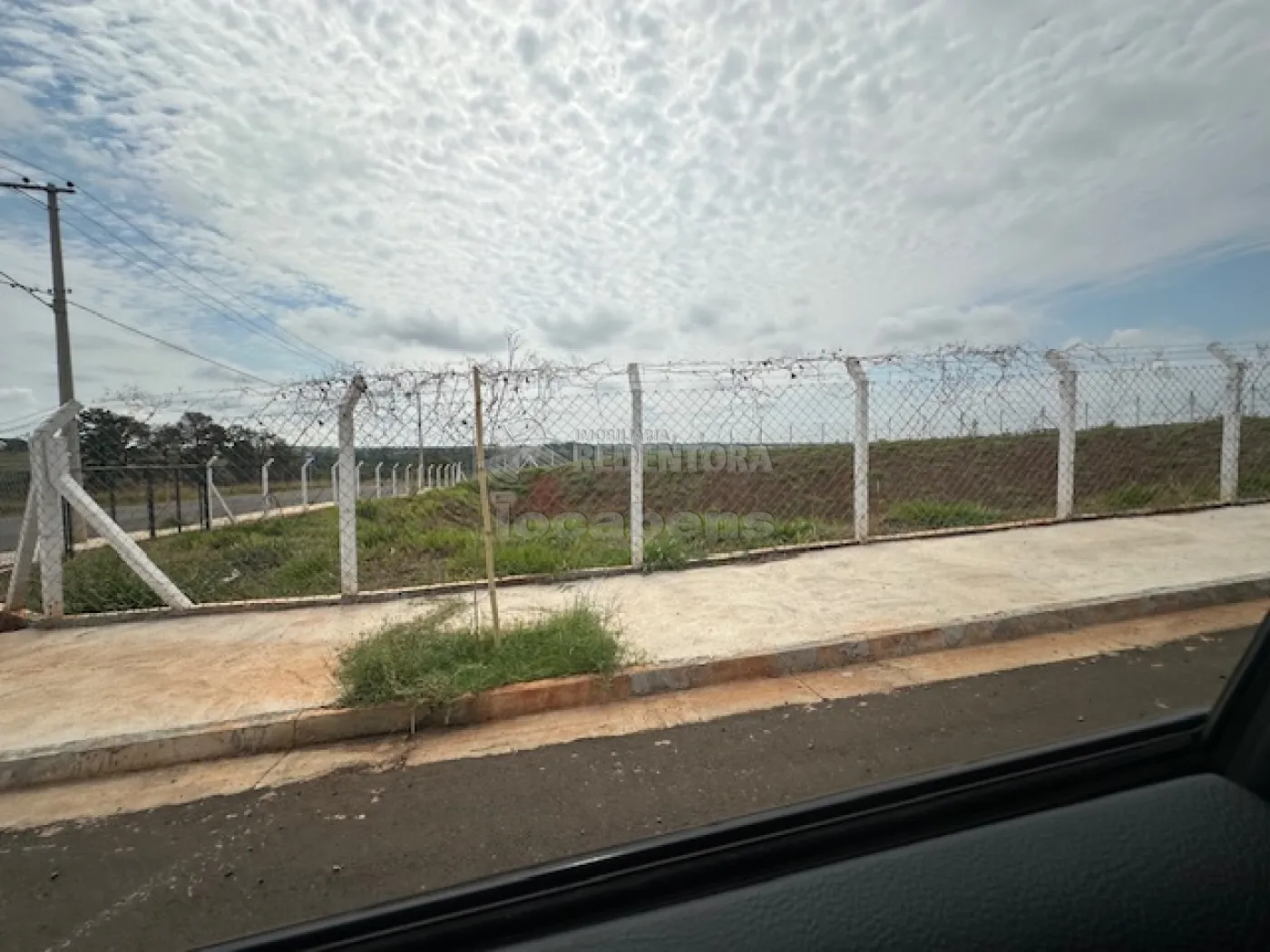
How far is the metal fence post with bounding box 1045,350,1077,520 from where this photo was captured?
6.76 metres

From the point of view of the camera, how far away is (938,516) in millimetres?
8102

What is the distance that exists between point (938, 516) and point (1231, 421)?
144 inches

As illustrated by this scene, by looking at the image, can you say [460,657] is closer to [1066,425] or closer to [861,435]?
[861,435]

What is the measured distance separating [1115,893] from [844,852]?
0.36m

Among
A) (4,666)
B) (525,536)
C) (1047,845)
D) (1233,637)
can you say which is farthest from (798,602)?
(4,666)

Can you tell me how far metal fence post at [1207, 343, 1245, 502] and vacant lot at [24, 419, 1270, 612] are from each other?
38 centimetres

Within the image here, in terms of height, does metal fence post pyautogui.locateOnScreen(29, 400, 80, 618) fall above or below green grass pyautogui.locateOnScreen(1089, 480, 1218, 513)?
above

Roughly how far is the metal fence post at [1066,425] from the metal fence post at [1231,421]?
208 cm

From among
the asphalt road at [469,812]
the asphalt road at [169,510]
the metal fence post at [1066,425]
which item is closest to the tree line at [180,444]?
the asphalt road at [169,510]

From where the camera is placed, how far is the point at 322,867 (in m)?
2.01

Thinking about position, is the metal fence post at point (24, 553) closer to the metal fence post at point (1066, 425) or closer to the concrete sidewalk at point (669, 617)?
the concrete sidewalk at point (669, 617)

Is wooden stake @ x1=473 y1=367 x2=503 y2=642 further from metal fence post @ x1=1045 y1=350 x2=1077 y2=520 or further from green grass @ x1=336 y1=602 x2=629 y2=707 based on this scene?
metal fence post @ x1=1045 y1=350 x2=1077 y2=520

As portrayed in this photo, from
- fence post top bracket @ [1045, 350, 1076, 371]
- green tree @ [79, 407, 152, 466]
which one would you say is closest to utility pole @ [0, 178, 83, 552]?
green tree @ [79, 407, 152, 466]

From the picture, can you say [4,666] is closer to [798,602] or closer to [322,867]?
[322,867]
